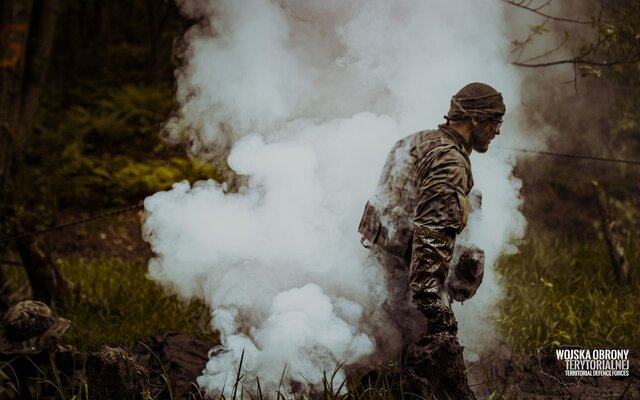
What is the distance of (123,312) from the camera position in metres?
6.71

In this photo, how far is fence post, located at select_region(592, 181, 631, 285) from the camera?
23.7ft

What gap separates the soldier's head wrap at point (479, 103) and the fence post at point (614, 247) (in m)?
3.50

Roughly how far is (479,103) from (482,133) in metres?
0.19

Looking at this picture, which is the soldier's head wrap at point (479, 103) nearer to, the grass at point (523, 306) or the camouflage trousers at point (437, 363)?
the camouflage trousers at point (437, 363)

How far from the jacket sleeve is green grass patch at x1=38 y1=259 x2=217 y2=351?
2.38 meters

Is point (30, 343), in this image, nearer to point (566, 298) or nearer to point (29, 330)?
point (29, 330)

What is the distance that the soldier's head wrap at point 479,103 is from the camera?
14.4 ft

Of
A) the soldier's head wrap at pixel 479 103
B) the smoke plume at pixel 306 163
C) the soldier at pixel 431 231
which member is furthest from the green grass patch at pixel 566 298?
the soldier's head wrap at pixel 479 103

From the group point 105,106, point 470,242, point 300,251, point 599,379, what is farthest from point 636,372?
point 105,106

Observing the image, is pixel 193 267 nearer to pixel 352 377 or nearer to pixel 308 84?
pixel 352 377

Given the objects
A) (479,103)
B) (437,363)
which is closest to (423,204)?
(479,103)

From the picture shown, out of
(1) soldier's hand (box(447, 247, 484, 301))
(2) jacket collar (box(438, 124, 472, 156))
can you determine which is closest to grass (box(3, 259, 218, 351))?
(1) soldier's hand (box(447, 247, 484, 301))

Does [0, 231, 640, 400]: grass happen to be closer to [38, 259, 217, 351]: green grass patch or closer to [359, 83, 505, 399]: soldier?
[38, 259, 217, 351]: green grass patch

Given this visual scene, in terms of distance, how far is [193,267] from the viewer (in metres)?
5.51
